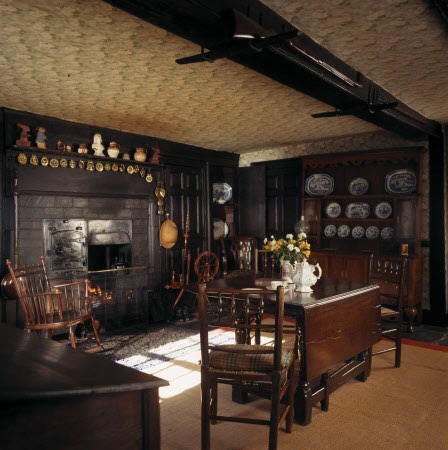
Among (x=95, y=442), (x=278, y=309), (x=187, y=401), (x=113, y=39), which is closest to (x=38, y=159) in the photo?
(x=113, y=39)

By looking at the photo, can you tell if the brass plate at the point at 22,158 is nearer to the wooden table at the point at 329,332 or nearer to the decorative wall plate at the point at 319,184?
the wooden table at the point at 329,332

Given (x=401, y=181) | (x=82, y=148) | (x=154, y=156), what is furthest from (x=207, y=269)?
(x=401, y=181)

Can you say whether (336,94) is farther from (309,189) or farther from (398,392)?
(309,189)

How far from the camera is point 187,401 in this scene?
3.00 meters

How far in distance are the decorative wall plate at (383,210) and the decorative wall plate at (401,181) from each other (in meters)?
0.19

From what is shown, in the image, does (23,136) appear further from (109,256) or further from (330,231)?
(330,231)

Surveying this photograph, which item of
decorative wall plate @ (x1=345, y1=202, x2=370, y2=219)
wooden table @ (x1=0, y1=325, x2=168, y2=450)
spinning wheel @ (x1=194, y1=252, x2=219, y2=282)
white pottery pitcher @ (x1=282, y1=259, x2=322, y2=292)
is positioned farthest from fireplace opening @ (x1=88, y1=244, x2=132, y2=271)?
wooden table @ (x1=0, y1=325, x2=168, y2=450)

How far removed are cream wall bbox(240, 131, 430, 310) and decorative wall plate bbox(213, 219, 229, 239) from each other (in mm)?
1132

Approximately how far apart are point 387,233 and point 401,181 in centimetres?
69

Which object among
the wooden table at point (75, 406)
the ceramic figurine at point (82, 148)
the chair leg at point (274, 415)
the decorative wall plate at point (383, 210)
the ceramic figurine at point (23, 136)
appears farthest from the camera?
the decorative wall plate at point (383, 210)

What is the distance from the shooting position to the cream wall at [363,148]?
5.22 metres

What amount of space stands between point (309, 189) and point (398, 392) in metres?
3.45

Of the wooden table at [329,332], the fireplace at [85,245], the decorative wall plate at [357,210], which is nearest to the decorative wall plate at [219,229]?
the fireplace at [85,245]

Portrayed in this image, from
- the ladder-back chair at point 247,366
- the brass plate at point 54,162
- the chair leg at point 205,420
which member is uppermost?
the brass plate at point 54,162
